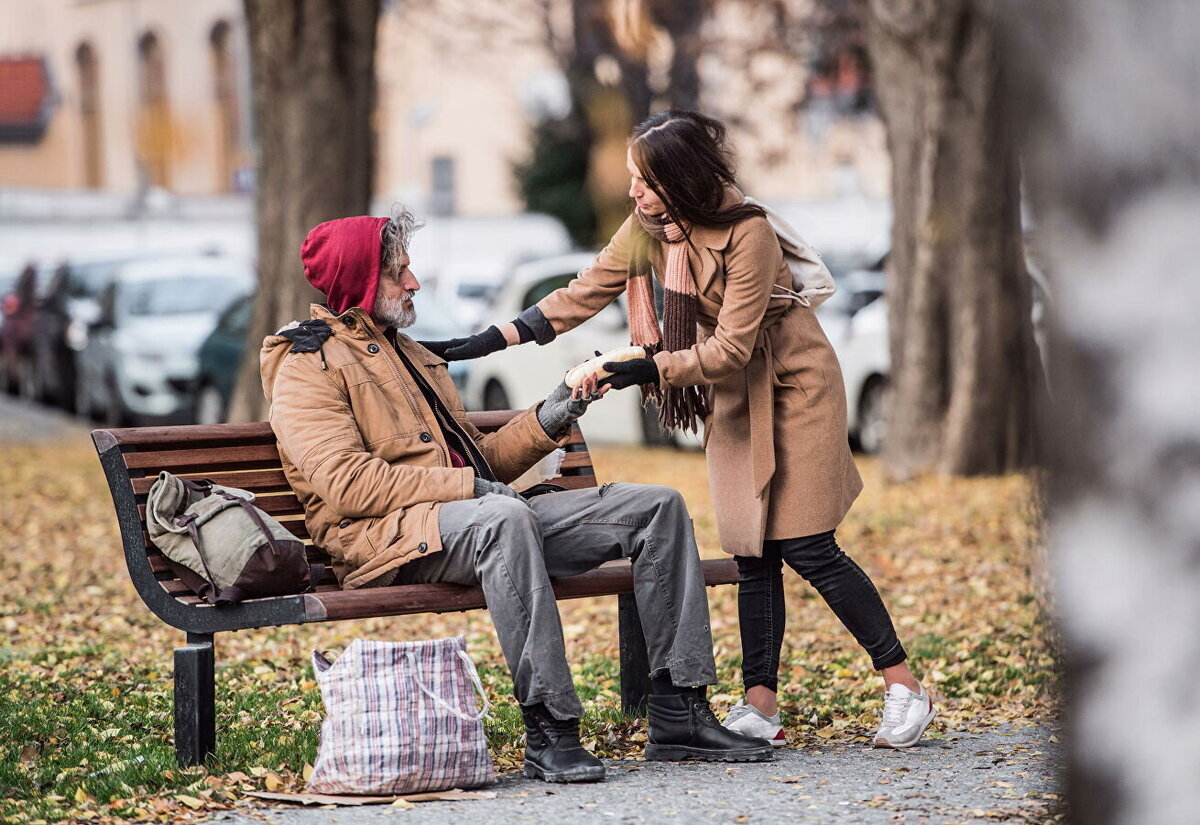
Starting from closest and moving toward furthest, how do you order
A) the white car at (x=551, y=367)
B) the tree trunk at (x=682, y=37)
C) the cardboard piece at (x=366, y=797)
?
the cardboard piece at (x=366, y=797), the white car at (x=551, y=367), the tree trunk at (x=682, y=37)

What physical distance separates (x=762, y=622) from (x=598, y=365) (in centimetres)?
89

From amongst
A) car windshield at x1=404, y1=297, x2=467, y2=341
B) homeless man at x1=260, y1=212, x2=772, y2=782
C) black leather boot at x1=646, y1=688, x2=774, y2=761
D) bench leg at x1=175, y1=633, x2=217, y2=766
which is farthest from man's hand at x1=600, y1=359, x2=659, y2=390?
car windshield at x1=404, y1=297, x2=467, y2=341

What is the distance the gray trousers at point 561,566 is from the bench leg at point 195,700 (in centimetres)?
53

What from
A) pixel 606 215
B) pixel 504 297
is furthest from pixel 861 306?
pixel 606 215

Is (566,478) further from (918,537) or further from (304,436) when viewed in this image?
(918,537)

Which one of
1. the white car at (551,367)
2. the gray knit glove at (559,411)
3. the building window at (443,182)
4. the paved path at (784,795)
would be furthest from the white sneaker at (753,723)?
the building window at (443,182)

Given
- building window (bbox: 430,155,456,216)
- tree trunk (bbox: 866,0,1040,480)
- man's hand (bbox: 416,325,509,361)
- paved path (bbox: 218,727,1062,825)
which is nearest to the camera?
paved path (bbox: 218,727,1062,825)

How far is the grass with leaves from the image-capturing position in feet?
15.4

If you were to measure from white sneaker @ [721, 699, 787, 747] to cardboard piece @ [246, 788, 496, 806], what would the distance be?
0.85 m

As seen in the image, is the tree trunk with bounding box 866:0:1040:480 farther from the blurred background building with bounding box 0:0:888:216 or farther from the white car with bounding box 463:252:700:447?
the blurred background building with bounding box 0:0:888:216

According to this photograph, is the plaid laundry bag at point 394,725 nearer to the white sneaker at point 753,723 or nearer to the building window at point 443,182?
the white sneaker at point 753,723

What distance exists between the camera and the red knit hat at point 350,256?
16.5ft

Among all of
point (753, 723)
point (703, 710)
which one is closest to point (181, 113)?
point (753, 723)

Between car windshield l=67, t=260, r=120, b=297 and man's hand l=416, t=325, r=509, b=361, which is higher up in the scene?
car windshield l=67, t=260, r=120, b=297
